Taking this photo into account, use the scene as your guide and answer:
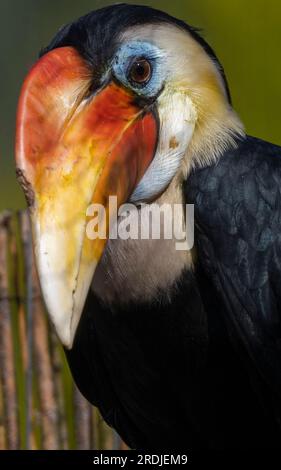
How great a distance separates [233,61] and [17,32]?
327 cm

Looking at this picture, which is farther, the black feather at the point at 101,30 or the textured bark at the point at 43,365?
the textured bark at the point at 43,365

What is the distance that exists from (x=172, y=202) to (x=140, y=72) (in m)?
0.41

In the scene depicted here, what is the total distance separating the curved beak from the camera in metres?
2.55

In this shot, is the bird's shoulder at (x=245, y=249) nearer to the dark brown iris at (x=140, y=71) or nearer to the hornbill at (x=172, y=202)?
the hornbill at (x=172, y=202)

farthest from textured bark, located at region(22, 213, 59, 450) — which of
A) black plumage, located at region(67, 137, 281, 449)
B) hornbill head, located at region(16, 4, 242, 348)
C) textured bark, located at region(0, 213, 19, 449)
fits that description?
hornbill head, located at region(16, 4, 242, 348)

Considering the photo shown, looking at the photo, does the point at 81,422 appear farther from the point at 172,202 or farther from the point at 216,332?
the point at 172,202

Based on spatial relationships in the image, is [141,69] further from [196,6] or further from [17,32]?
[17,32]

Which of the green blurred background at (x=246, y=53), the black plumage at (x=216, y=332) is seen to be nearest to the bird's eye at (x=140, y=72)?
the black plumage at (x=216, y=332)

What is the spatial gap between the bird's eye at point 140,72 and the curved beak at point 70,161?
5 cm

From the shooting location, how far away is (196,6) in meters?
8.03

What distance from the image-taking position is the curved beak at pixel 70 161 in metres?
2.55
